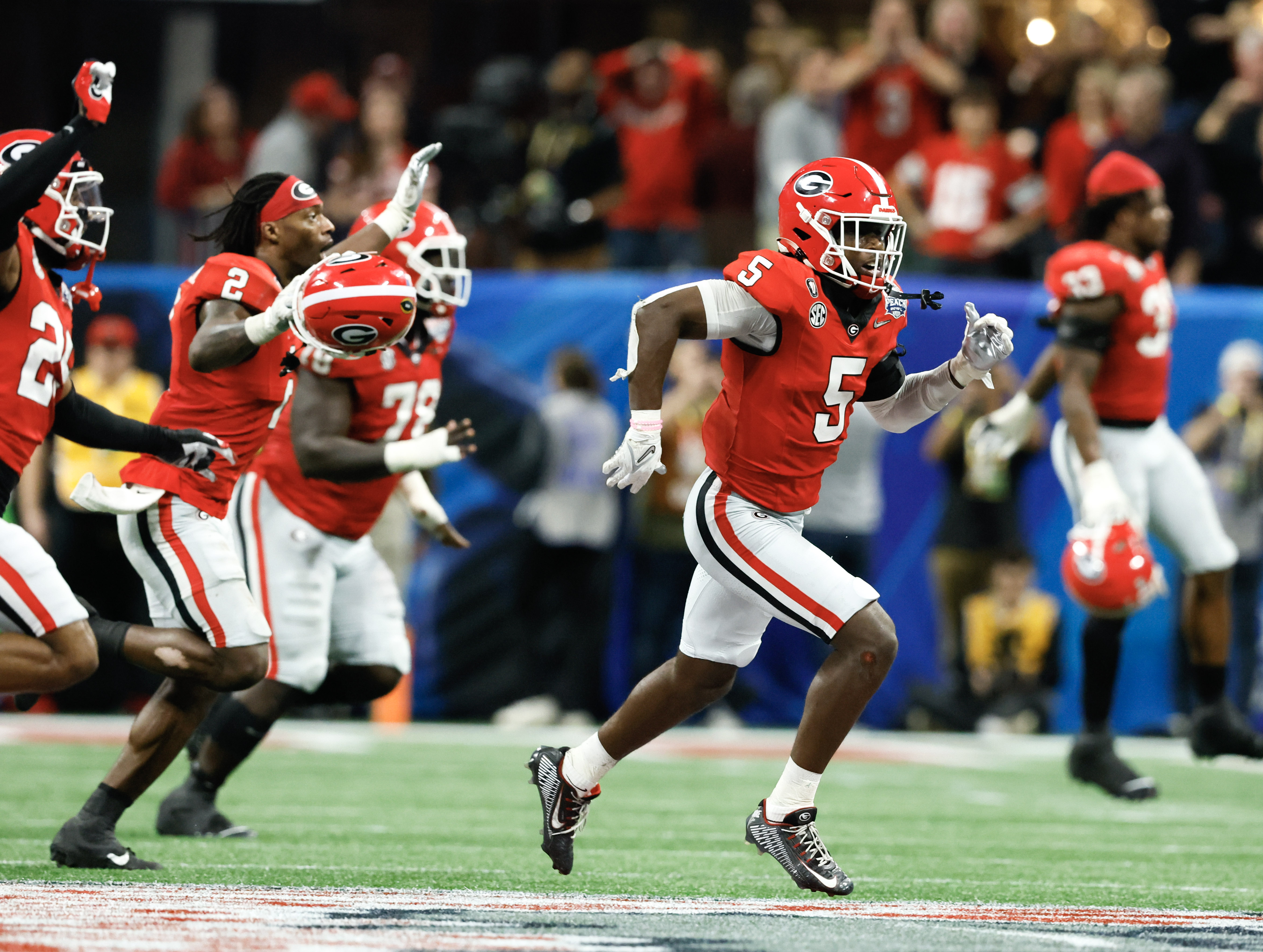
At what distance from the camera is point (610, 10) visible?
506 inches

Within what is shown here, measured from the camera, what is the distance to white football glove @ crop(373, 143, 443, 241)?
5.48 meters

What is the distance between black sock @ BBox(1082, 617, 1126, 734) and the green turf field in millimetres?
355

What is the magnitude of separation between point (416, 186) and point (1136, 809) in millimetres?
3828

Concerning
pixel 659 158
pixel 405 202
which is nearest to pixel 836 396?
pixel 405 202

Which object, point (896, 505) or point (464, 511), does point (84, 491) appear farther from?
point (896, 505)

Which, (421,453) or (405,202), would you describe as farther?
(405,202)

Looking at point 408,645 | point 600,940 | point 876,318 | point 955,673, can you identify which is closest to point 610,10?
point 955,673

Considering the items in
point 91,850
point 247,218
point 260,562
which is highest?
point 247,218

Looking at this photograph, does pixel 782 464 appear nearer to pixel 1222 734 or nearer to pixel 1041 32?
pixel 1222 734

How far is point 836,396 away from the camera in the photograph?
15.7ft

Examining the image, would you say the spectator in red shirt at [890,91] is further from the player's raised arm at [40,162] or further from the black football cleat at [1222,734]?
the player's raised arm at [40,162]

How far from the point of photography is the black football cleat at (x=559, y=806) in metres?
4.73

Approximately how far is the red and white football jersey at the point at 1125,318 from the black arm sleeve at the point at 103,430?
12.5ft

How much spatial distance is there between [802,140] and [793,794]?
6.84 meters
